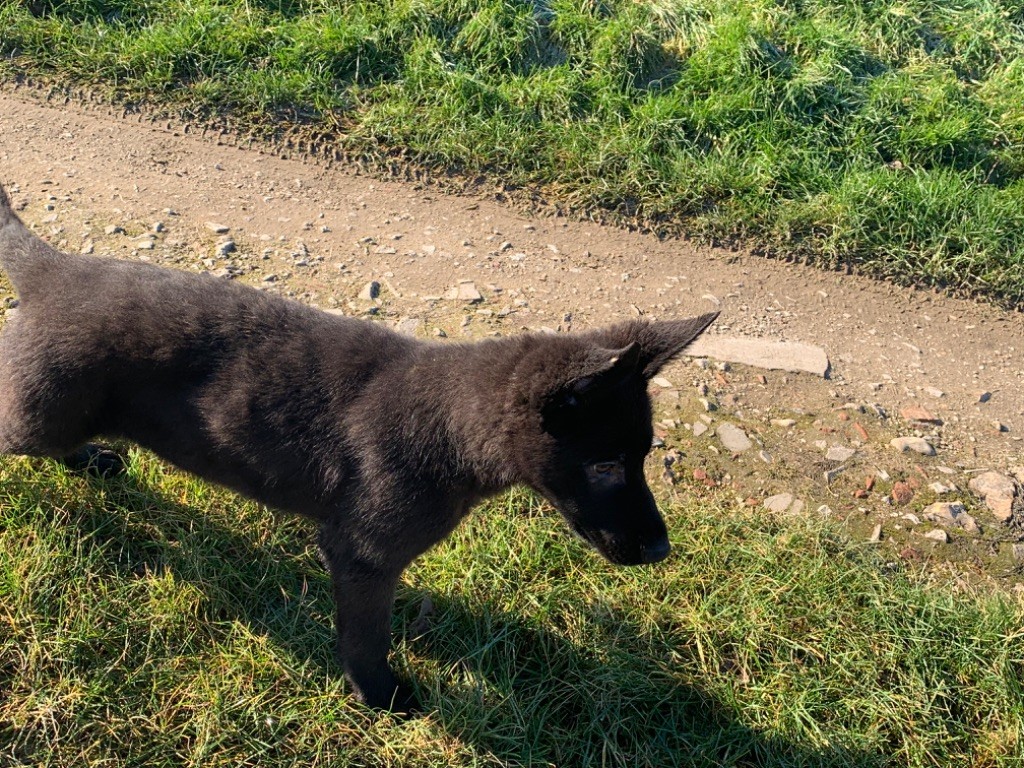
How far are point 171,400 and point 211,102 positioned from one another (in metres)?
4.31

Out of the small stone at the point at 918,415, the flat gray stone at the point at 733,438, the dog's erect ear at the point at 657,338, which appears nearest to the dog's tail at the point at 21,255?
the dog's erect ear at the point at 657,338

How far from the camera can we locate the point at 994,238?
21.4 ft

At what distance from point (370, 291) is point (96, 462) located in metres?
2.08

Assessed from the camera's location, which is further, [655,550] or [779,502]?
[779,502]

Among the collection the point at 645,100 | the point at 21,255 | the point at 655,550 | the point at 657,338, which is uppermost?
the point at 657,338

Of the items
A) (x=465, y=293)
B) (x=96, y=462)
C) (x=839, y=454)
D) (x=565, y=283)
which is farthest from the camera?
(x=565, y=283)

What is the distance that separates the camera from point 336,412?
358 centimetres

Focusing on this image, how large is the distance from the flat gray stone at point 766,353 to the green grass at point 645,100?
41.2 inches

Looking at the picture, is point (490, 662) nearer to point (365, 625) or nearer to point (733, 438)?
point (365, 625)

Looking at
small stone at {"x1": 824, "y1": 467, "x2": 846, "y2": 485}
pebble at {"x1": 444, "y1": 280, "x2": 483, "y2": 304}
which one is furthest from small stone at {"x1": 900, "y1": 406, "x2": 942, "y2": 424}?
pebble at {"x1": 444, "y1": 280, "x2": 483, "y2": 304}

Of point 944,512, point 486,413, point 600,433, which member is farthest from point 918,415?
point 486,413

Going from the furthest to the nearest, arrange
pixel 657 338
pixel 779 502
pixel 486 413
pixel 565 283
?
pixel 565 283 < pixel 779 502 < pixel 486 413 < pixel 657 338

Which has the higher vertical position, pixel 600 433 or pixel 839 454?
pixel 600 433

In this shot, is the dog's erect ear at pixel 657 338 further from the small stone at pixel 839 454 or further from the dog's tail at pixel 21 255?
the dog's tail at pixel 21 255
